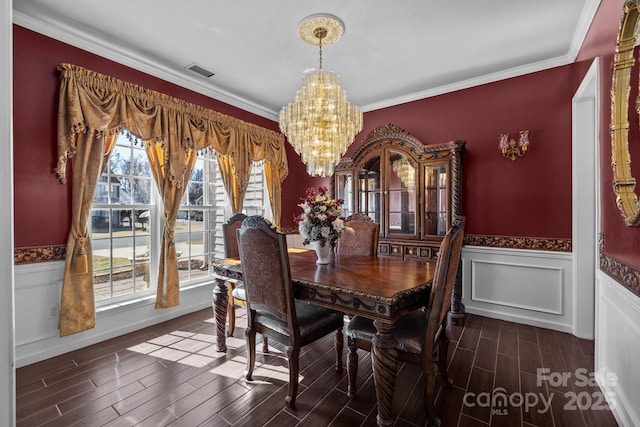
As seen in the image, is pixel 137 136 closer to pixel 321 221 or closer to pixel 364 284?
pixel 321 221

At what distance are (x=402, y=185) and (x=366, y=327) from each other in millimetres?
2263

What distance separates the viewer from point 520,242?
3.26 meters

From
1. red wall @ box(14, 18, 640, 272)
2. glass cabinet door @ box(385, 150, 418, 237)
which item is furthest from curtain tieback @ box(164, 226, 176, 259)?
glass cabinet door @ box(385, 150, 418, 237)

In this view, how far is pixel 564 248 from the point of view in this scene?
9.94 feet

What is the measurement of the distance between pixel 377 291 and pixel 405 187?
7.64ft

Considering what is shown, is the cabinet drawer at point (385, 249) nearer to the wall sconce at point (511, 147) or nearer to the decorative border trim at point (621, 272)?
the wall sconce at point (511, 147)

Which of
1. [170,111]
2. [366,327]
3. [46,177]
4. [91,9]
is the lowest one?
[366,327]

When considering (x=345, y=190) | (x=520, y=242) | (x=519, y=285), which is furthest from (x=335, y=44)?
(x=519, y=285)

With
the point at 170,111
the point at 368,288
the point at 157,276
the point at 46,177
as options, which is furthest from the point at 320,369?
the point at 170,111

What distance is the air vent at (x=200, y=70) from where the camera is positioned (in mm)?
3180

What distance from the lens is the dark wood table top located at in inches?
64.2

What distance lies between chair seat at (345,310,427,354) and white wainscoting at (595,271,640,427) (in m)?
1.03

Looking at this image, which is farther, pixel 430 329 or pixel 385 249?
pixel 385 249

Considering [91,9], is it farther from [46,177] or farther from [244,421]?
[244,421]
